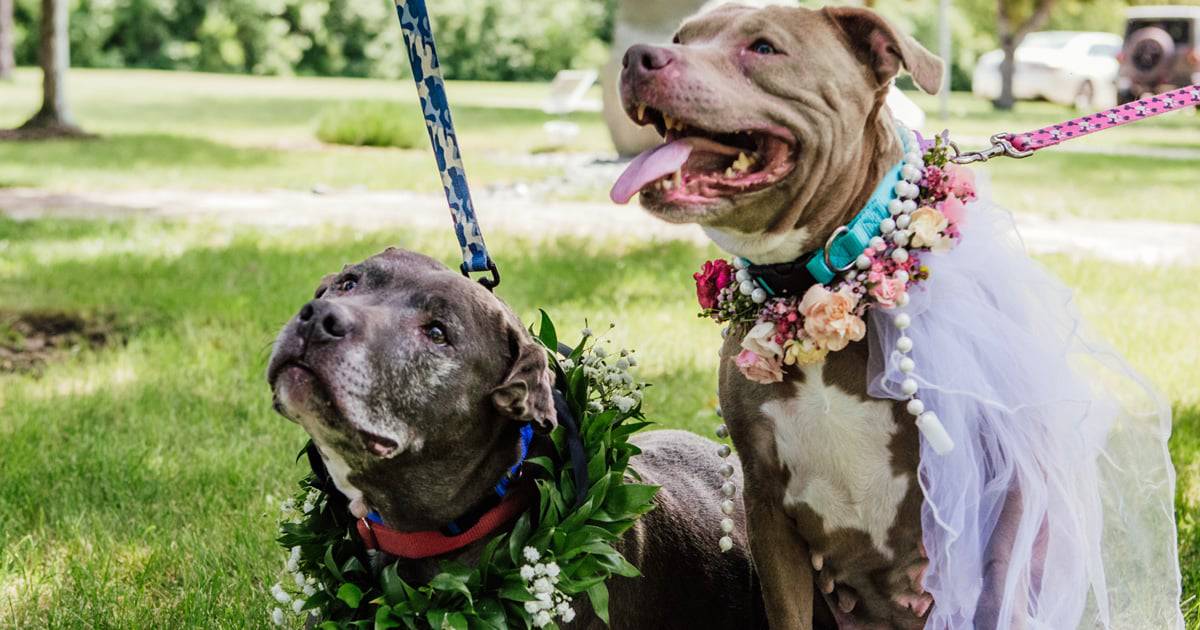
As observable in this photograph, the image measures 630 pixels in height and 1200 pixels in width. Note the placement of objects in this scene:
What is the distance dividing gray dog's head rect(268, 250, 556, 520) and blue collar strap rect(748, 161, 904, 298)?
0.58m

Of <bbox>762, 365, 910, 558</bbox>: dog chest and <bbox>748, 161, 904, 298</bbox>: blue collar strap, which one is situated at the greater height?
<bbox>748, 161, 904, 298</bbox>: blue collar strap

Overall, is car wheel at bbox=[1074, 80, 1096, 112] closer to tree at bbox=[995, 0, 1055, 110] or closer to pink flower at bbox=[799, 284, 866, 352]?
tree at bbox=[995, 0, 1055, 110]

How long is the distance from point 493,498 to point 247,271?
527 centimetres

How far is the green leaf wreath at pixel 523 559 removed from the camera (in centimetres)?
279

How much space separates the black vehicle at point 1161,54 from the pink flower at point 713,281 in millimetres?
27425

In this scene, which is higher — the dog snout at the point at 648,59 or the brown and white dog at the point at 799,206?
the dog snout at the point at 648,59

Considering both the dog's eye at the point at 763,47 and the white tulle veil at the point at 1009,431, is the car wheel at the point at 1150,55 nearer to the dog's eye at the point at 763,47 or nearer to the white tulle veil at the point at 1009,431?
the white tulle veil at the point at 1009,431

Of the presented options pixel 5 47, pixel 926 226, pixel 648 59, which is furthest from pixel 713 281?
pixel 5 47

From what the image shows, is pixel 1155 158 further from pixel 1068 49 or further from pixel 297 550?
pixel 1068 49

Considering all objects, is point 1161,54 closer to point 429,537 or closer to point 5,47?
point 5,47

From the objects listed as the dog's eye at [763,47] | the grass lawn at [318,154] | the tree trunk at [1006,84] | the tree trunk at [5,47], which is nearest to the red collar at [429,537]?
the dog's eye at [763,47]

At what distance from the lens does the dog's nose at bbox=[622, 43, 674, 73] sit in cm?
264

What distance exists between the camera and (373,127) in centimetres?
1686

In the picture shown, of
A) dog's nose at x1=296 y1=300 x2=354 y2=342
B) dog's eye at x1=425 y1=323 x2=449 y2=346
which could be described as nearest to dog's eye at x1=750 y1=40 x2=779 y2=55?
dog's eye at x1=425 y1=323 x2=449 y2=346
